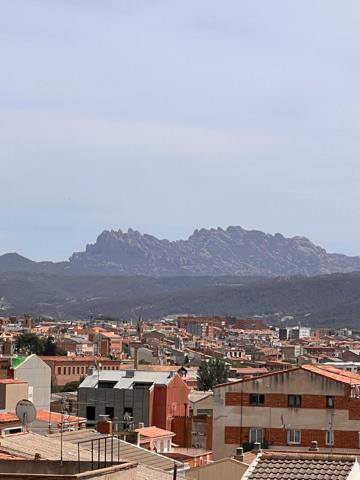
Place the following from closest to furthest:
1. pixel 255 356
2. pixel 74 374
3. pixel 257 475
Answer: pixel 257 475, pixel 74 374, pixel 255 356

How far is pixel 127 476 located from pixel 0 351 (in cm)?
12280

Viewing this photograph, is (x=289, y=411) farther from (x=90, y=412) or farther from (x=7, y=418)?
(x=90, y=412)

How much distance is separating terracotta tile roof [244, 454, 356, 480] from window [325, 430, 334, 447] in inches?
1221

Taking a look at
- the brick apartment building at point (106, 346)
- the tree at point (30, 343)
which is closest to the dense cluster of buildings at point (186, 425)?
the tree at point (30, 343)

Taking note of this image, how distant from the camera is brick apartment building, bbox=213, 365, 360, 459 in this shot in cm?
4550

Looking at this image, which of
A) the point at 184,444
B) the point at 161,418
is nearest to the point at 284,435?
the point at 184,444

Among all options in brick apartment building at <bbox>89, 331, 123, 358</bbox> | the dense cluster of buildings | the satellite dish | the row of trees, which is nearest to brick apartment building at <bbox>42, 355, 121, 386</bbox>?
the row of trees

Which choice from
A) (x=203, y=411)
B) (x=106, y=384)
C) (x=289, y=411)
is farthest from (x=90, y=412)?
(x=289, y=411)

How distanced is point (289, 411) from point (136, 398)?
70.2 feet

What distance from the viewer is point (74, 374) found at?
137m

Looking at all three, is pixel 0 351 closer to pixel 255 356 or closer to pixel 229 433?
pixel 255 356

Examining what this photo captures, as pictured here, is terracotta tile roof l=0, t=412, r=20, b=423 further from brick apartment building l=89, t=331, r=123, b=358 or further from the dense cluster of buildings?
brick apartment building l=89, t=331, r=123, b=358

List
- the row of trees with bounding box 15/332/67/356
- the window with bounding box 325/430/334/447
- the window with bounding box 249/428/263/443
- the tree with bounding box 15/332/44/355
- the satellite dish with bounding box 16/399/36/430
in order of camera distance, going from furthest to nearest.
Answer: the row of trees with bounding box 15/332/67/356 < the tree with bounding box 15/332/44/355 < the window with bounding box 249/428/263/443 < the window with bounding box 325/430/334/447 < the satellite dish with bounding box 16/399/36/430

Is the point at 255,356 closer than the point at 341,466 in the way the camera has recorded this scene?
No
